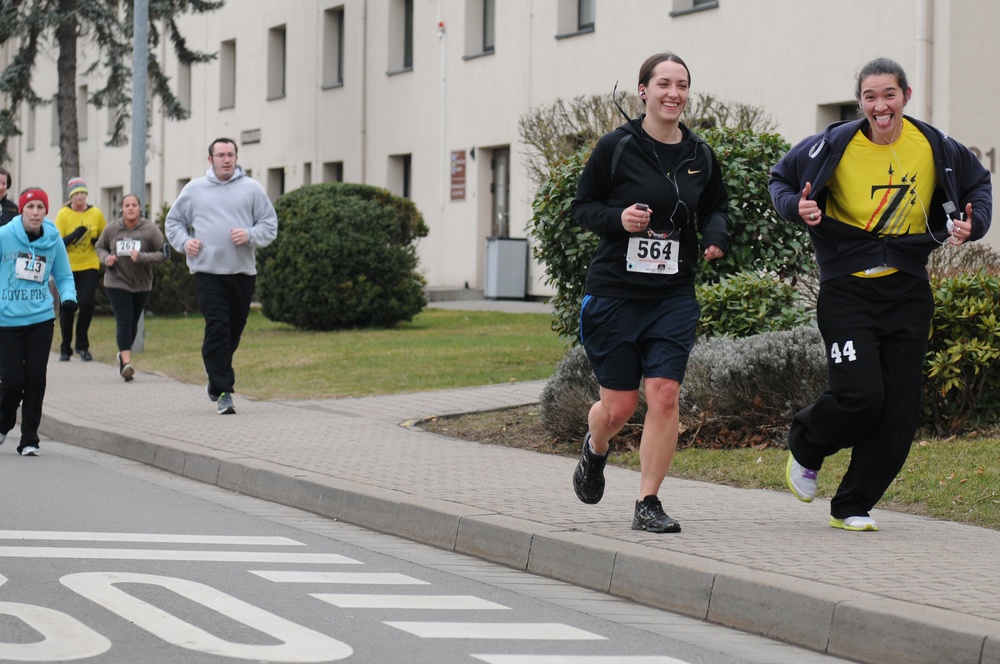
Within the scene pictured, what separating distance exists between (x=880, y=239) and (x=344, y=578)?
2563mm

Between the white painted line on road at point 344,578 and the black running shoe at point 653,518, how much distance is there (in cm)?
99

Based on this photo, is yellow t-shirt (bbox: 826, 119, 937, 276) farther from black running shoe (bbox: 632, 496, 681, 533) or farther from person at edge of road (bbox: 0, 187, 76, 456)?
person at edge of road (bbox: 0, 187, 76, 456)

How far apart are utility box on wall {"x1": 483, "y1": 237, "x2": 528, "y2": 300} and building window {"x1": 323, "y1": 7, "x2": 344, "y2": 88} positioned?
882 cm

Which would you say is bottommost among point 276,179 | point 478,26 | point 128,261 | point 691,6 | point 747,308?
point 747,308

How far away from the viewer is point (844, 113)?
68.2 feet

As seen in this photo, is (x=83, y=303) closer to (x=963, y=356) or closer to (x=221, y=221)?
(x=221, y=221)

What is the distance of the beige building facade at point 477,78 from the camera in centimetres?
1892

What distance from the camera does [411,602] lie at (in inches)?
227

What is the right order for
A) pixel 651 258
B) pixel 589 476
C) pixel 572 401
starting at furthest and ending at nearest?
pixel 572 401
pixel 589 476
pixel 651 258

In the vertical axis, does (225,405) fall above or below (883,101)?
below

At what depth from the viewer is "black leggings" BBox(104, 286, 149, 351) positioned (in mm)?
15273

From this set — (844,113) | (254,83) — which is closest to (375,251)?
(844,113)

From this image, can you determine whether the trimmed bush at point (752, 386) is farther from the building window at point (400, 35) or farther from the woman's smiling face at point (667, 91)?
the building window at point (400, 35)

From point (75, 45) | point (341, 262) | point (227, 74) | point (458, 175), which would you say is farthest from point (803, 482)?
point (227, 74)
